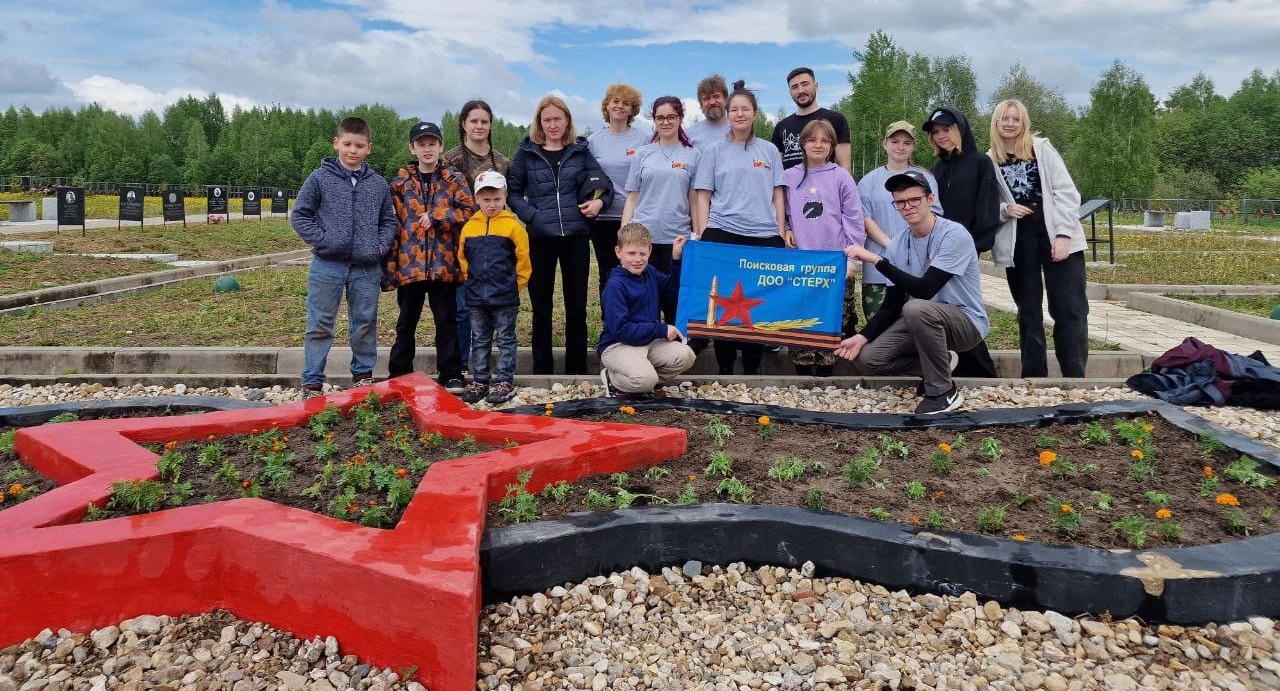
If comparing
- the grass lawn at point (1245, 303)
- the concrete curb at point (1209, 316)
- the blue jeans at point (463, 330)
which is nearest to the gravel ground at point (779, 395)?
the blue jeans at point (463, 330)

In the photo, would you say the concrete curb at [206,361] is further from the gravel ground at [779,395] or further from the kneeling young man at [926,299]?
the kneeling young man at [926,299]

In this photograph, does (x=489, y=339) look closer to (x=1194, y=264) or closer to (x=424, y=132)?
(x=424, y=132)

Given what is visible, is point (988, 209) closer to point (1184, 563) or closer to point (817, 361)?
point (817, 361)

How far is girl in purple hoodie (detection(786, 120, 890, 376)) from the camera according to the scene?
6152mm

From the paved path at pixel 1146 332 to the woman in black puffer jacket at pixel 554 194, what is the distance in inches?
205

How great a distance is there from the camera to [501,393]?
5.98 meters

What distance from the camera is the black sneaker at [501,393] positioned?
5.93 metres

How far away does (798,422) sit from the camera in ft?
16.8

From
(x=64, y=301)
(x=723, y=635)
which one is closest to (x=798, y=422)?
(x=723, y=635)

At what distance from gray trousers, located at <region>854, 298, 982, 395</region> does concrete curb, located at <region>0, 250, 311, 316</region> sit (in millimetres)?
9789

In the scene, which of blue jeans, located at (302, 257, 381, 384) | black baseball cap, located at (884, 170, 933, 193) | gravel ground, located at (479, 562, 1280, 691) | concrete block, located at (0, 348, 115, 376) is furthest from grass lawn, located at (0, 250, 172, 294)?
gravel ground, located at (479, 562, 1280, 691)

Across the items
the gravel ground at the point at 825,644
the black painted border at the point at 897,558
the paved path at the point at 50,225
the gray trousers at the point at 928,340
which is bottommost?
the gravel ground at the point at 825,644

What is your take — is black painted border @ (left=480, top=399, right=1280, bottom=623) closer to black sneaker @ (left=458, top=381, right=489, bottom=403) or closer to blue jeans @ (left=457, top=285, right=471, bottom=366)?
black sneaker @ (left=458, top=381, right=489, bottom=403)

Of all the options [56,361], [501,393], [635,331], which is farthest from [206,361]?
[635,331]
